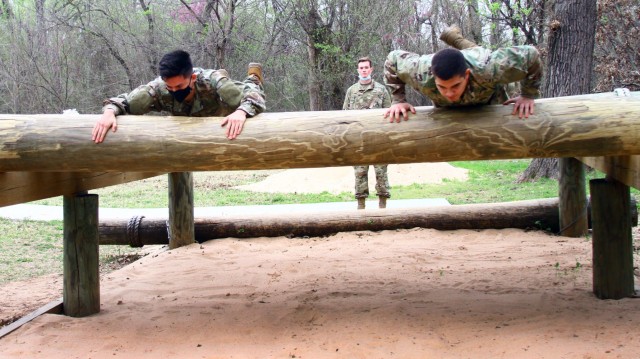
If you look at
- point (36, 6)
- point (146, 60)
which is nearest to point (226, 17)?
point (146, 60)

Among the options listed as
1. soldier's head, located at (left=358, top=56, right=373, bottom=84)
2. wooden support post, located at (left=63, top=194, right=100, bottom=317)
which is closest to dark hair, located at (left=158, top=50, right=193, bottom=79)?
wooden support post, located at (left=63, top=194, right=100, bottom=317)

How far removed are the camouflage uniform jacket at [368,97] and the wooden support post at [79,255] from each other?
4983 mm

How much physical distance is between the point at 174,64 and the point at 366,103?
509 centimetres

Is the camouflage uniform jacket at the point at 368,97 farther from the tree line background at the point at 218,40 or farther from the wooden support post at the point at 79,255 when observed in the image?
the tree line background at the point at 218,40

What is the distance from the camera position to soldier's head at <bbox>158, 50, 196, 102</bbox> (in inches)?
165

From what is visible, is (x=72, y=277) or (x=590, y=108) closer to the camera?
(x=590, y=108)

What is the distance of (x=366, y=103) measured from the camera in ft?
29.6

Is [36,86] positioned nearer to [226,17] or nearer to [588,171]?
[226,17]

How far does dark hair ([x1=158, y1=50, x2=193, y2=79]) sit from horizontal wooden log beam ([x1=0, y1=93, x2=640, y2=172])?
49cm

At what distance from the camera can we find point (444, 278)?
5234 mm

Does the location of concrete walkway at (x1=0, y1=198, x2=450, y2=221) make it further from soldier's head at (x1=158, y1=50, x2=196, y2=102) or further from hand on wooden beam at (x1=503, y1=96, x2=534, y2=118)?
hand on wooden beam at (x1=503, y1=96, x2=534, y2=118)

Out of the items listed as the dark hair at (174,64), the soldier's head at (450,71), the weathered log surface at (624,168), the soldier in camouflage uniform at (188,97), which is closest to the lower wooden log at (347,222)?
the weathered log surface at (624,168)

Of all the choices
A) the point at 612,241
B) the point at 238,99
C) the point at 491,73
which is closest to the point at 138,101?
Result: the point at 238,99

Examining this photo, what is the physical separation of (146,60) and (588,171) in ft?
41.0
